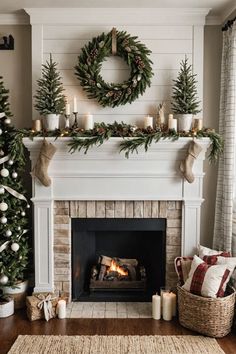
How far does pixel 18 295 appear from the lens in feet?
12.2

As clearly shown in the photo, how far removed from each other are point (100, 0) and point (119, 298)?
265 cm

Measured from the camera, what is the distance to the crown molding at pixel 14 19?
3764 millimetres

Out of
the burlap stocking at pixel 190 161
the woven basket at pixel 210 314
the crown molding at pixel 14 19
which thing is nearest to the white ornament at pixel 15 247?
the woven basket at pixel 210 314

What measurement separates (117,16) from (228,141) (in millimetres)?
1469

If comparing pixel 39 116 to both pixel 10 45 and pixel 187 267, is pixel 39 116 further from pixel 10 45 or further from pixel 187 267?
pixel 187 267

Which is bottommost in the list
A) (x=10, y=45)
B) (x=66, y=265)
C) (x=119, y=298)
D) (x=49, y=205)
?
(x=119, y=298)

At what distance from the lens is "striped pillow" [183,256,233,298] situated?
3182 mm

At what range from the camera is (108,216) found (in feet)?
12.3

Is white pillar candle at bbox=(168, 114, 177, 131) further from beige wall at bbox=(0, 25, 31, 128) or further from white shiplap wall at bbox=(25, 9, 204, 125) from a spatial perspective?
beige wall at bbox=(0, 25, 31, 128)

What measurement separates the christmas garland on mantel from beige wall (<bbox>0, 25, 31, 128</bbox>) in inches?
14.7

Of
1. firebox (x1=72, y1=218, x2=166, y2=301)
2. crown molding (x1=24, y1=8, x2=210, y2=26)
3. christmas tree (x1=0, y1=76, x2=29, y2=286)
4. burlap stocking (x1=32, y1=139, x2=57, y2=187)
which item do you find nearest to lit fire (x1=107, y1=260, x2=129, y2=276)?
firebox (x1=72, y1=218, x2=166, y2=301)

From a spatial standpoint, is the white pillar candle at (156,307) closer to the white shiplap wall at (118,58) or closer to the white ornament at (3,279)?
the white ornament at (3,279)

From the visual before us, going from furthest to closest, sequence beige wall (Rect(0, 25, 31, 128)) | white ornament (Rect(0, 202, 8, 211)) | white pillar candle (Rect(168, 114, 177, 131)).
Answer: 1. beige wall (Rect(0, 25, 31, 128))
2. white pillar candle (Rect(168, 114, 177, 131))
3. white ornament (Rect(0, 202, 8, 211))

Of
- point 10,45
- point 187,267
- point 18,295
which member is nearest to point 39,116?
point 10,45
